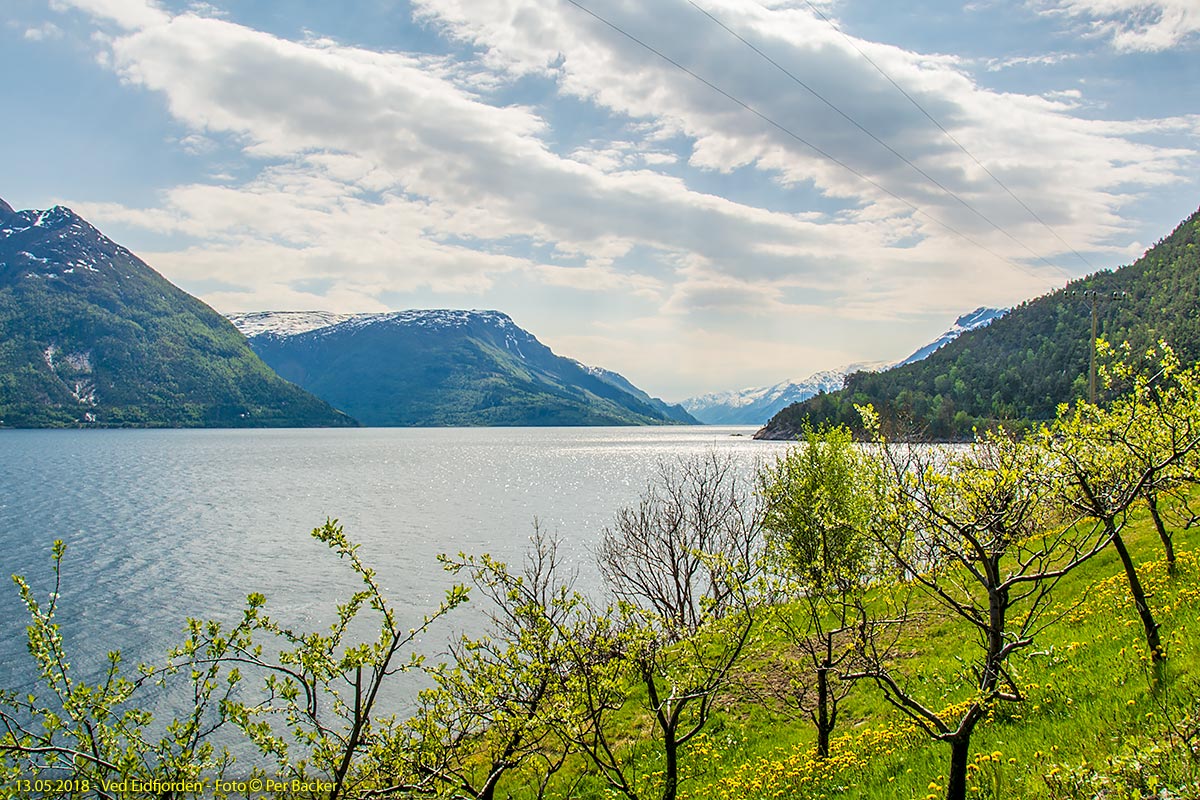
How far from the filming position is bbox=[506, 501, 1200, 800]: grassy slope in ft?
27.0

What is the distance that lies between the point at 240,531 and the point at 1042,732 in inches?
3106

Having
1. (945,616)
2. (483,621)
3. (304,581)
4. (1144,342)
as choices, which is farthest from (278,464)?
(1144,342)

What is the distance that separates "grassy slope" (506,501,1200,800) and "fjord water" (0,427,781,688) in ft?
87.3

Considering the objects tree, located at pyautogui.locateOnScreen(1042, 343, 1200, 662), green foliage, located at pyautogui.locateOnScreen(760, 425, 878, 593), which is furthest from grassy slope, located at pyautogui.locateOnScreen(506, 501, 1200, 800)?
green foliage, located at pyautogui.locateOnScreen(760, 425, 878, 593)

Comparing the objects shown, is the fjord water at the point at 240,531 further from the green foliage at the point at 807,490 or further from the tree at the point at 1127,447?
the tree at the point at 1127,447

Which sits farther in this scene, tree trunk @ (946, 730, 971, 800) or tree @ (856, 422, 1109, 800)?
tree trunk @ (946, 730, 971, 800)

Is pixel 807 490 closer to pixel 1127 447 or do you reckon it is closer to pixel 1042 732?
pixel 1042 732

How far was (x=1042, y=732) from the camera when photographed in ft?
37.7

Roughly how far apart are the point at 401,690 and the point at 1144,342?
20083cm

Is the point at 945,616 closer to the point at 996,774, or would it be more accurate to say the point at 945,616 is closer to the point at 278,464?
the point at 996,774

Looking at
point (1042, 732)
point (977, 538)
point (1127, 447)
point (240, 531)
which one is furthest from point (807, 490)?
point (240, 531)

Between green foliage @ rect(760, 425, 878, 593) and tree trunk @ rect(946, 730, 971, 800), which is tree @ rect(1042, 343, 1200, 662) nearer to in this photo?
tree trunk @ rect(946, 730, 971, 800)

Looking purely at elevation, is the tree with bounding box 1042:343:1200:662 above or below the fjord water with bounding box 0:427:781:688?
above

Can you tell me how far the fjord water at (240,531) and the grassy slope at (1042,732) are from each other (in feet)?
87.3
